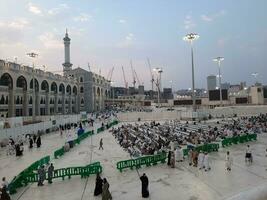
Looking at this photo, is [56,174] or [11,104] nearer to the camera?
[56,174]

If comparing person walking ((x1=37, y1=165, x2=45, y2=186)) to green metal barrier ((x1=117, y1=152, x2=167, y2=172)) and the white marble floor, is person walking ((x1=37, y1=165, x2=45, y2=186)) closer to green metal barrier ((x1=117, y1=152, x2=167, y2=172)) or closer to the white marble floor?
the white marble floor

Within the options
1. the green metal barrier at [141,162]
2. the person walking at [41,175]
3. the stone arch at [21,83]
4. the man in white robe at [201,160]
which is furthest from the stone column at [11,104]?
the man in white robe at [201,160]

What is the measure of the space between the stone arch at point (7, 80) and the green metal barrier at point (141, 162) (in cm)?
4609

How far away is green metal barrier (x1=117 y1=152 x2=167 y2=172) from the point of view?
64.2ft

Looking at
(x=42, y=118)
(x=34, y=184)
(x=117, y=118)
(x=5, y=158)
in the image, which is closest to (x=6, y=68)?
(x=42, y=118)

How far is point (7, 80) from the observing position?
196 ft

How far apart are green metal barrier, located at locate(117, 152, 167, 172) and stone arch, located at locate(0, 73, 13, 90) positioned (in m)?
46.1

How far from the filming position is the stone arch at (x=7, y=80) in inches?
2302

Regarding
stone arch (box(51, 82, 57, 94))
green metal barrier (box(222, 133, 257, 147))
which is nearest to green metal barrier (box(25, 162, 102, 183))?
green metal barrier (box(222, 133, 257, 147))

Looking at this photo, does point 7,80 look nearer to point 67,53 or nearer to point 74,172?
point 74,172

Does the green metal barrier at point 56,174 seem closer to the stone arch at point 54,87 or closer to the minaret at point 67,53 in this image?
the stone arch at point 54,87

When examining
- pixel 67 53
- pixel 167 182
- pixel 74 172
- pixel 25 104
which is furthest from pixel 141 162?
pixel 67 53

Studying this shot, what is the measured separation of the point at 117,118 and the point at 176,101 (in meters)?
46.4

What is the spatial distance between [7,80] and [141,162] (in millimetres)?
47796
